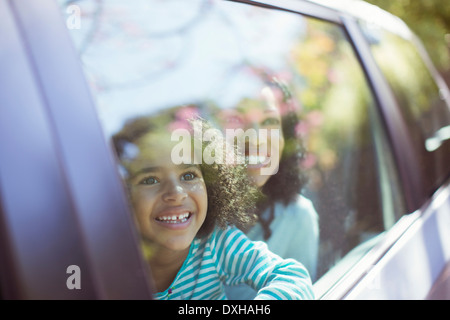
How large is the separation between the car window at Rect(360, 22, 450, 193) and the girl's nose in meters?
1.56

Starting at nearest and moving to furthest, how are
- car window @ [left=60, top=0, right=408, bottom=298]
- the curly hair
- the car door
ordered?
the car door → car window @ [left=60, top=0, right=408, bottom=298] → the curly hair

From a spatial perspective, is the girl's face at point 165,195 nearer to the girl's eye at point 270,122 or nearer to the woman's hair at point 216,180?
the woman's hair at point 216,180

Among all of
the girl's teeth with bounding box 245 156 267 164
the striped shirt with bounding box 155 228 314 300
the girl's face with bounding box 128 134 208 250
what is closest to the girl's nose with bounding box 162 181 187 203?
the girl's face with bounding box 128 134 208 250

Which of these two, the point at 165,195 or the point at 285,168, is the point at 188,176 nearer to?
the point at 165,195

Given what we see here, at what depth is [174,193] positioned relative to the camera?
3.70ft

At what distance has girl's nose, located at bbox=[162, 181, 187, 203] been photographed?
1118mm

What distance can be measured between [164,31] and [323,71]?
89cm

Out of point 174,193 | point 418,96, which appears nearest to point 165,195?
point 174,193

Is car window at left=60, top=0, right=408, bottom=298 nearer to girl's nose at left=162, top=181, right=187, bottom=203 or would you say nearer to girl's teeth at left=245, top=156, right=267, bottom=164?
girl's teeth at left=245, top=156, right=267, bottom=164

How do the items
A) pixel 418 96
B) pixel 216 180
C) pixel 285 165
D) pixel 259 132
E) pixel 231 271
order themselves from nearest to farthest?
pixel 216 180
pixel 231 271
pixel 259 132
pixel 285 165
pixel 418 96

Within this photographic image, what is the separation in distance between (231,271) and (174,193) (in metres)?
0.33
